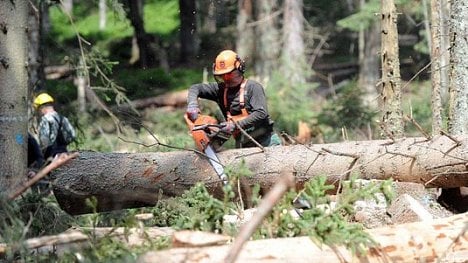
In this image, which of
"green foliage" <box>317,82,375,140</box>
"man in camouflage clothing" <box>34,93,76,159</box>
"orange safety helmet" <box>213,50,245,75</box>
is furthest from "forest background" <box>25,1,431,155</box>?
"orange safety helmet" <box>213,50,245,75</box>

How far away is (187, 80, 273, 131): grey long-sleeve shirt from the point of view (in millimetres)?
9266

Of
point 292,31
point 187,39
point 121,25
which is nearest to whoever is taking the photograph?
point 292,31

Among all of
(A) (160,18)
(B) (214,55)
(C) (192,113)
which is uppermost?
(A) (160,18)

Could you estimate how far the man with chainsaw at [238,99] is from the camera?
9.27 metres

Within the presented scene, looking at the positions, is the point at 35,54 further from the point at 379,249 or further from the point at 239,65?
the point at 379,249

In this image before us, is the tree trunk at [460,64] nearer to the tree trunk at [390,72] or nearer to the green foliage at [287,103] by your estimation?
the tree trunk at [390,72]

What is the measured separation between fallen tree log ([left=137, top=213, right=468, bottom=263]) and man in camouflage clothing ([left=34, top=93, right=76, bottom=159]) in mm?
7153

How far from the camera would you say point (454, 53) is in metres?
A: 9.38

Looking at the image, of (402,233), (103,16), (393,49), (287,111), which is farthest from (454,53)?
(103,16)

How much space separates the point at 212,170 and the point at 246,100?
3.93ft

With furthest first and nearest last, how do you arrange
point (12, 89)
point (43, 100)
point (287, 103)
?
1. point (287, 103)
2. point (43, 100)
3. point (12, 89)

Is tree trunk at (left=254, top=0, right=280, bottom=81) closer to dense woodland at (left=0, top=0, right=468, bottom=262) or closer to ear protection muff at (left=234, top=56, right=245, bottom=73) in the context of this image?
dense woodland at (left=0, top=0, right=468, bottom=262)

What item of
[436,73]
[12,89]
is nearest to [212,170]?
[12,89]

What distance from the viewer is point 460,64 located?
30.6ft
